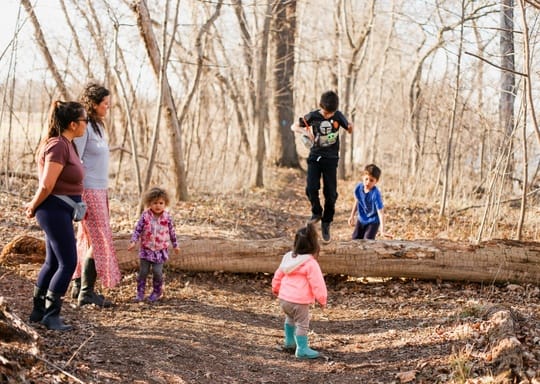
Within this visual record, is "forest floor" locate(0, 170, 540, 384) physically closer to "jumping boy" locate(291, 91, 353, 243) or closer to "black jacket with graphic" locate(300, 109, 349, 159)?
"jumping boy" locate(291, 91, 353, 243)

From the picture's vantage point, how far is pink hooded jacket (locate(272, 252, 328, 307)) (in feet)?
16.9

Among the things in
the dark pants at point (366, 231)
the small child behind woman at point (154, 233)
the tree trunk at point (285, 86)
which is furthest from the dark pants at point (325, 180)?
the tree trunk at point (285, 86)

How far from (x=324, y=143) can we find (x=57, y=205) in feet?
11.4

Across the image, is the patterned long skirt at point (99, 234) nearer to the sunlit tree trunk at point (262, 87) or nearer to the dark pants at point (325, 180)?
the dark pants at point (325, 180)

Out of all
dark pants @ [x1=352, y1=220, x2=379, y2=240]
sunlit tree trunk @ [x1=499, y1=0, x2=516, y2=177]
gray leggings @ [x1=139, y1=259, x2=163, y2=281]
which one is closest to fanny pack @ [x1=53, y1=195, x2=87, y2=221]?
gray leggings @ [x1=139, y1=259, x2=163, y2=281]

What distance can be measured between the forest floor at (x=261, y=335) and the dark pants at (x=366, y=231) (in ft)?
1.83

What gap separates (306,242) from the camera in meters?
5.16

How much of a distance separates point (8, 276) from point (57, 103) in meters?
2.37

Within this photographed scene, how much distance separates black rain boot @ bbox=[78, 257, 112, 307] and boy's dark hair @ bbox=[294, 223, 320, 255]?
78.2 inches

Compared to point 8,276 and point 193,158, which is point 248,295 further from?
point 193,158

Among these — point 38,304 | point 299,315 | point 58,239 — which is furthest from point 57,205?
point 299,315

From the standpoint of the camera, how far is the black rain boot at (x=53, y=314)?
4828mm

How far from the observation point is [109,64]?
12.6 m

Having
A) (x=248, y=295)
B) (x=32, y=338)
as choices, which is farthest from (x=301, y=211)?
(x=32, y=338)
